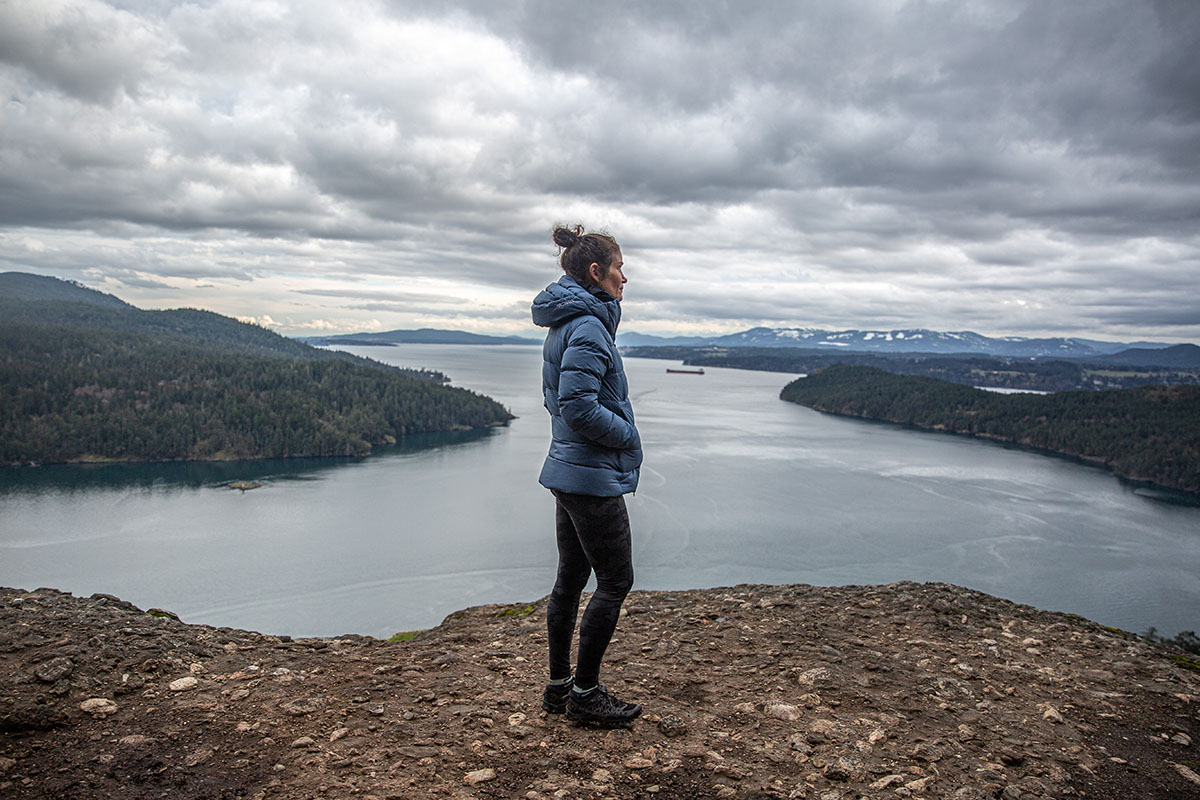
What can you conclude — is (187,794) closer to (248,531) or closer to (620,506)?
(620,506)

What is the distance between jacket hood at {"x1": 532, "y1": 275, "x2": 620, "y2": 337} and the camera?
12.4 feet

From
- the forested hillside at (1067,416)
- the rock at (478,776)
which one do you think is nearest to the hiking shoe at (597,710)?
the rock at (478,776)

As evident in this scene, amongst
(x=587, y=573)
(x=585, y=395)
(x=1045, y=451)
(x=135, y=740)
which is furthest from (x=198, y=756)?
(x=1045, y=451)

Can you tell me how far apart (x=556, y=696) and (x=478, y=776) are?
79 cm

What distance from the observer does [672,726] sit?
4.07 m

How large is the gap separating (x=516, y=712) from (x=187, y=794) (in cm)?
171

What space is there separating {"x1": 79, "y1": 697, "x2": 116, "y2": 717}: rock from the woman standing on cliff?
2467mm

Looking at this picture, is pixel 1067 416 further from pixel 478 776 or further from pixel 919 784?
pixel 478 776

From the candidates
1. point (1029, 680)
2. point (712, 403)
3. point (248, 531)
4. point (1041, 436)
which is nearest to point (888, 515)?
point (248, 531)

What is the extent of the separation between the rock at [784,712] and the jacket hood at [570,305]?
252cm

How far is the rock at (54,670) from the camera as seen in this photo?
4.09 metres

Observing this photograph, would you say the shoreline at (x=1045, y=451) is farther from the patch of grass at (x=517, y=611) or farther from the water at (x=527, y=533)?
the patch of grass at (x=517, y=611)

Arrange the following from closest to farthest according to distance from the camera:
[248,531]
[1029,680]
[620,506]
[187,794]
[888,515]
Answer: [187,794] < [620,506] < [1029,680] < [248,531] < [888,515]

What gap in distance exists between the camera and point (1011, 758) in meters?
3.94
